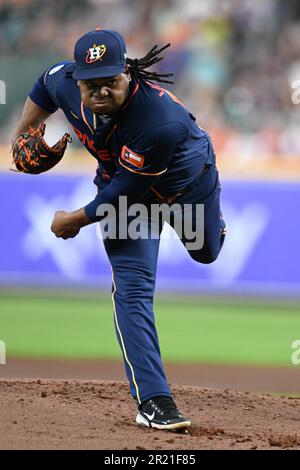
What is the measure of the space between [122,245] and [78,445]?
43.4 inches

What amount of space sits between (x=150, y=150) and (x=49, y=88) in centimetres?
100

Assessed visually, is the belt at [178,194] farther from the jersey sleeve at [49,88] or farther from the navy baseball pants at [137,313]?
the jersey sleeve at [49,88]

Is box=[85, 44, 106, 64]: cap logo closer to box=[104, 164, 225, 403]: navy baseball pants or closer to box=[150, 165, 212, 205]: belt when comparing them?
box=[150, 165, 212, 205]: belt

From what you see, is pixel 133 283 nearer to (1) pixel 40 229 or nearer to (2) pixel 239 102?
(1) pixel 40 229

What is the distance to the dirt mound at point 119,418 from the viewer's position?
4.30 metres

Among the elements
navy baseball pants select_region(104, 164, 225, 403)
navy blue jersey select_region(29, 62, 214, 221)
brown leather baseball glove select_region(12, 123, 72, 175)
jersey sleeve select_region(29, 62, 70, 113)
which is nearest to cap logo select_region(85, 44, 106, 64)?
navy blue jersey select_region(29, 62, 214, 221)

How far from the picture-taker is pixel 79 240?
10.6 meters

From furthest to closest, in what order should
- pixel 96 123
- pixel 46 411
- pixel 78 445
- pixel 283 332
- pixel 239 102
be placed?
pixel 239 102
pixel 283 332
pixel 46 411
pixel 96 123
pixel 78 445

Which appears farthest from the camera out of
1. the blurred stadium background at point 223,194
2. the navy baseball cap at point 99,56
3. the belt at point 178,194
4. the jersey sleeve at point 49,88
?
the blurred stadium background at point 223,194

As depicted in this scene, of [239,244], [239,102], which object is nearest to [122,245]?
[239,244]

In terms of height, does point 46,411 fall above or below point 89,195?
below

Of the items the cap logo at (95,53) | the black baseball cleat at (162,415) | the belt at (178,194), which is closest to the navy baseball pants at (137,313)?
the black baseball cleat at (162,415)

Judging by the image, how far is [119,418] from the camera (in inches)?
196

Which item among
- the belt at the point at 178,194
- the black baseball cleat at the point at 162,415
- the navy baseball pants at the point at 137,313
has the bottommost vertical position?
the black baseball cleat at the point at 162,415
